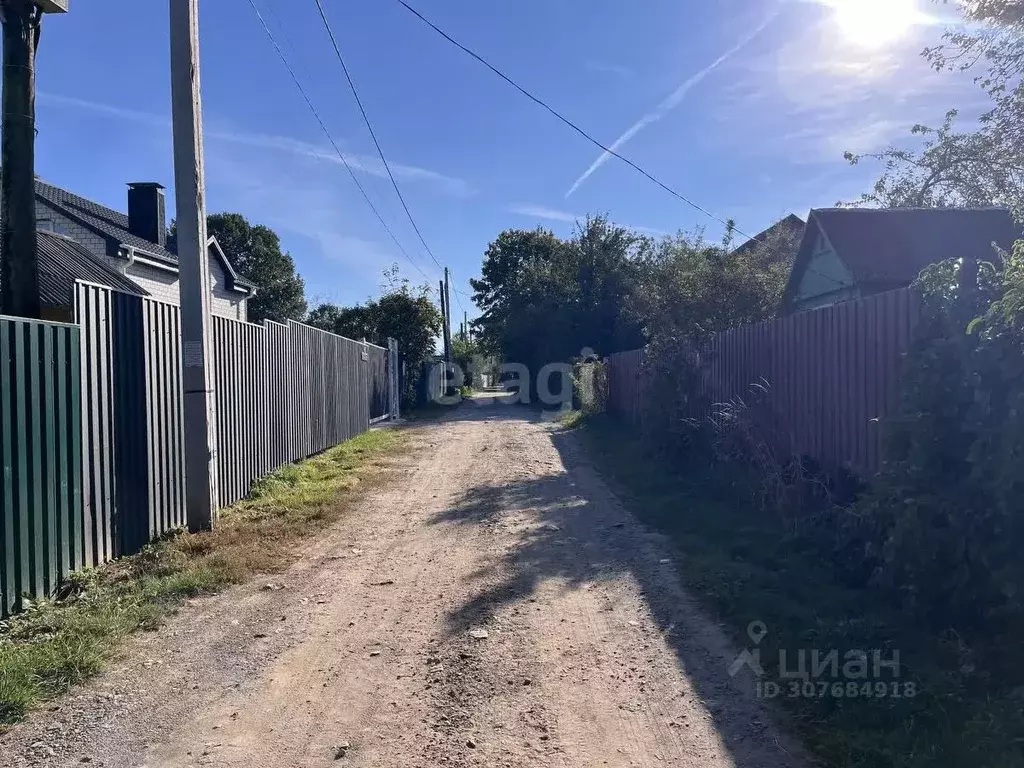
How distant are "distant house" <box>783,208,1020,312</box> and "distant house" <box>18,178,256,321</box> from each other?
40.7ft

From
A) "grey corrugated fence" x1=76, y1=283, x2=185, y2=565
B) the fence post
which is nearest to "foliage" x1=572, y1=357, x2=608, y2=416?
the fence post

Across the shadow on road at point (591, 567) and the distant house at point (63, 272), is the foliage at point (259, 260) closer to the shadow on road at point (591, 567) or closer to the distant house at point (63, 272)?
the distant house at point (63, 272)

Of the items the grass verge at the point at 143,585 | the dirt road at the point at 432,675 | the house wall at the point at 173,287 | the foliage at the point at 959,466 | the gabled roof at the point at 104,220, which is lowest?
the dirt road at the point at 432,675

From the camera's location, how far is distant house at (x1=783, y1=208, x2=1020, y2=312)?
1396cm

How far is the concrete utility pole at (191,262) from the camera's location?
691 centimetres

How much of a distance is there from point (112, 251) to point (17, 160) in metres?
14.8

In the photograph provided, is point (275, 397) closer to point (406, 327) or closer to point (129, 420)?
point (129, 420)

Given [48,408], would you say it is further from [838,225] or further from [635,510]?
[838,225]

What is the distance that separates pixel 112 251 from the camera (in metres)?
18.9

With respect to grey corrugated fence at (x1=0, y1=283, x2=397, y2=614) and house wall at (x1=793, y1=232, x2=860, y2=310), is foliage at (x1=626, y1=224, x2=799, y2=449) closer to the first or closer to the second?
house wall at (x1=793, y1=232, x2=860, y2=310)

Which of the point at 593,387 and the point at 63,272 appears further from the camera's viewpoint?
the point at 593,387

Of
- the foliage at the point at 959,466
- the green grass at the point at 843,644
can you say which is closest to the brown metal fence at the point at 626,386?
the green grass at the point at 843,644

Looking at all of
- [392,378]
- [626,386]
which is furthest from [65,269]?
[626,386]

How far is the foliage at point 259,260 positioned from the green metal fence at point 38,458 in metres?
36.2
